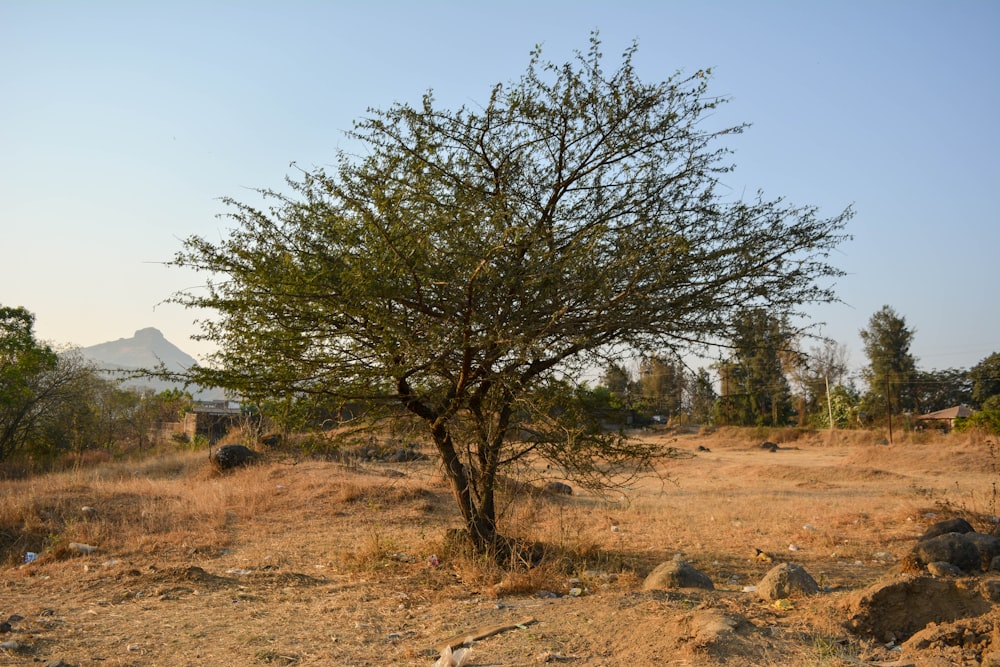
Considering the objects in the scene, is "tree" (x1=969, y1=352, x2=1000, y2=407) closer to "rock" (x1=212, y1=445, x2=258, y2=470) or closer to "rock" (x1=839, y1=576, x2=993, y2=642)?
"rock" (x1=212, y1=445, x2=258, y2=470)

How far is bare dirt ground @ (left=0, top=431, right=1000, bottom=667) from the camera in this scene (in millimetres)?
5223

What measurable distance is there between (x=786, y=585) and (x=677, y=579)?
1005 millimetres

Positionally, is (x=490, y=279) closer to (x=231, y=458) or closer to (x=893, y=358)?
(x=231, y=458)

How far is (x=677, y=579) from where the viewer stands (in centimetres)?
713

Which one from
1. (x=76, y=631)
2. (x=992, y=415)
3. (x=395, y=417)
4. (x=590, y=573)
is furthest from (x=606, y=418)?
(x=992, y=415)

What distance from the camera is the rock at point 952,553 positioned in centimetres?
852

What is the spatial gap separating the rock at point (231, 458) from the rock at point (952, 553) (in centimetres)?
1362

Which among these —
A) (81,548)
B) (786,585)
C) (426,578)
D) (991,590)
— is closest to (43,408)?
(81,548)

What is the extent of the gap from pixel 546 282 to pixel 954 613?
4245mm

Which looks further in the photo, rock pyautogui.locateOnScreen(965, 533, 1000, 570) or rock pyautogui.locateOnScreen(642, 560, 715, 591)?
rock pyautogui.locateOnScreen(965, 533, 1000, 570)

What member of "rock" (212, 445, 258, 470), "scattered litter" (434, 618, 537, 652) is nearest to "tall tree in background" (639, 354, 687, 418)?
Answer: "scattered litter" (434, 618, 537, 652)

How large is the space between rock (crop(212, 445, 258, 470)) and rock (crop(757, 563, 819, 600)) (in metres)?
13.3

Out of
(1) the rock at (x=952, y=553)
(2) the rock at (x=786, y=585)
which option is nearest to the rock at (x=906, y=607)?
(2) the rock at (x=786, y=585)

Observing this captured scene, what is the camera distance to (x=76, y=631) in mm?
6070
